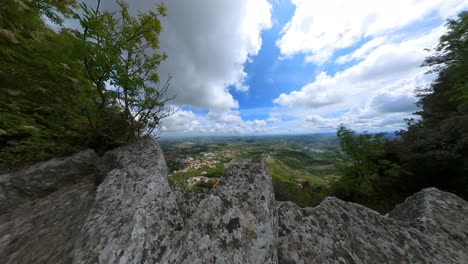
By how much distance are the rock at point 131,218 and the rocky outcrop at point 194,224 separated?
0.01 m

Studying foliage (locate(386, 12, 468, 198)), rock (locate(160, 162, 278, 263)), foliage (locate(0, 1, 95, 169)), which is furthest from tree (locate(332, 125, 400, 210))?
foliage (locate(0, 1, 95, 169))

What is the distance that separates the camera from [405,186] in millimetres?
15914

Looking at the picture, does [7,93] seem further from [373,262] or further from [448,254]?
[448,254]

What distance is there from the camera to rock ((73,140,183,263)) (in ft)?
7.25

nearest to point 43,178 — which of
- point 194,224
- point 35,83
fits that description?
point 35,83

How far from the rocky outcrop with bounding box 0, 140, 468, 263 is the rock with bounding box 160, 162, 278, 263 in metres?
0.01

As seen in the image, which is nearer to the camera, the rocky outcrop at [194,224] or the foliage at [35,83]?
the rocky outcrop at [194,224]

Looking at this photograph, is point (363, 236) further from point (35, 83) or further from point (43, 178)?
point (35, 83)

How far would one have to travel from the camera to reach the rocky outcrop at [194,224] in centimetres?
235

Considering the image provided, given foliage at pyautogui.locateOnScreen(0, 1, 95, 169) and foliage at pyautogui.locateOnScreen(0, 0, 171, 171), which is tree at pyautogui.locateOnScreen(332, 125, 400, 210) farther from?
foliage at pyautogui.locateOnScreen(0, 1, 95, 169)

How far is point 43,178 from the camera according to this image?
4336 mm

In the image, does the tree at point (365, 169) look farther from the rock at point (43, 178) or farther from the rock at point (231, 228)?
the rock at point (43, 178)

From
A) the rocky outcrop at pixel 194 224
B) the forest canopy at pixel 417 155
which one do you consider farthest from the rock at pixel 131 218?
the forest canopy at pixel 417 155

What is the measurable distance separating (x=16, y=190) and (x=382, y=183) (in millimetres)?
24833
